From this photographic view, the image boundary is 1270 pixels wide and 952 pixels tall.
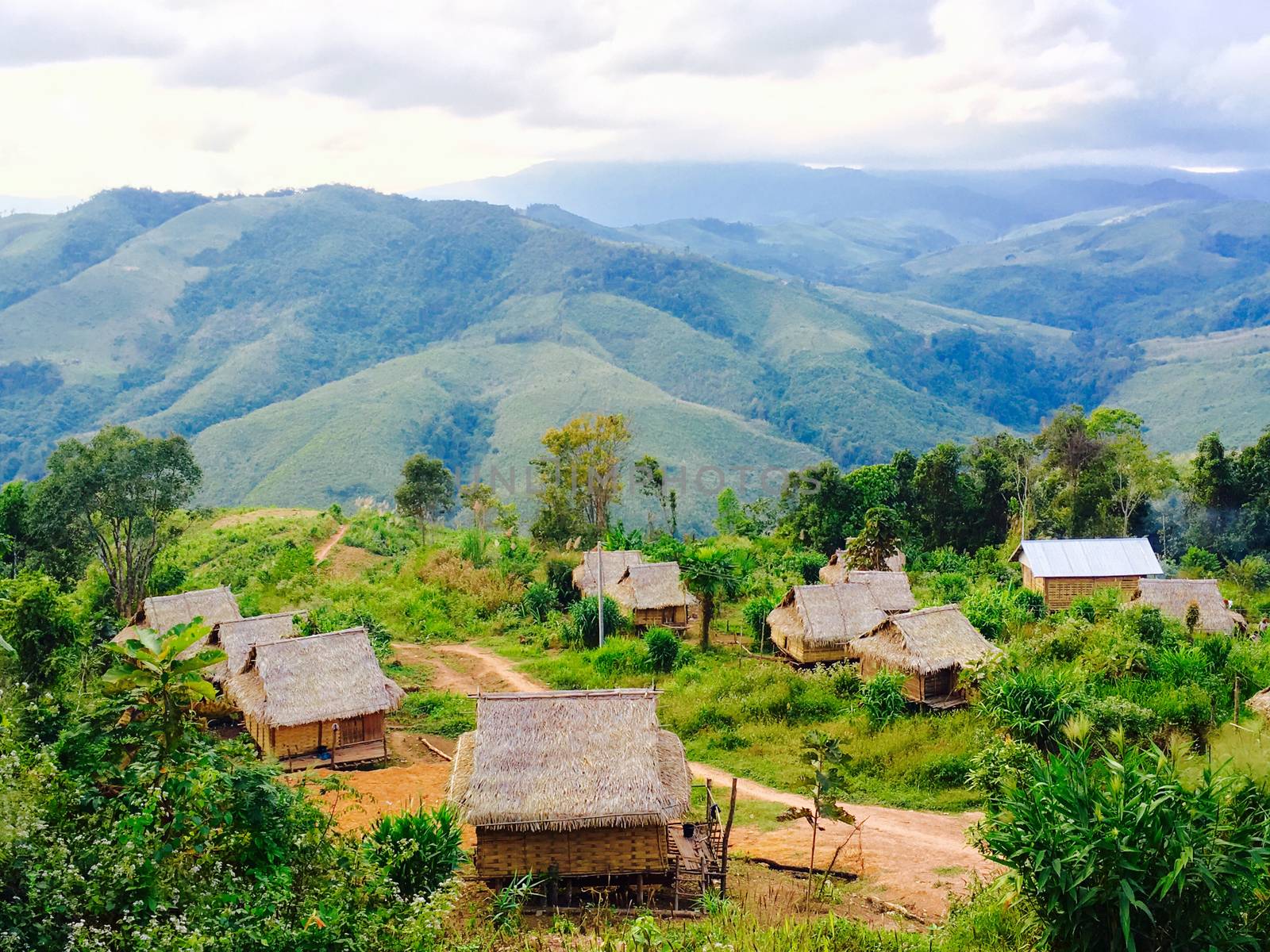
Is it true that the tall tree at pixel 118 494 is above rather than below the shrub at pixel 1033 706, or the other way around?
above

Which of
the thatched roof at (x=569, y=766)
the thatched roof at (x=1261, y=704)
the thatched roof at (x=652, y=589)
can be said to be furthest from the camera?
the thatched roof at (x=652, y=589)

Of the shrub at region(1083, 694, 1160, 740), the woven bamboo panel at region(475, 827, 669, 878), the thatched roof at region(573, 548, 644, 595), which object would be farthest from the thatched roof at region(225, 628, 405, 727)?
the shrub at region(1083, 694, 1160, 740)

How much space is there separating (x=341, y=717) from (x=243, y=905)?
10646 mm

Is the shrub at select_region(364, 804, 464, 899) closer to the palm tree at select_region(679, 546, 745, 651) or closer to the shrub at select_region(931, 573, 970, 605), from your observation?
the palm tree at select_region(679, 546, 745, 651)

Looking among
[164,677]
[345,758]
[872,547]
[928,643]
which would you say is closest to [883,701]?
[928,643]

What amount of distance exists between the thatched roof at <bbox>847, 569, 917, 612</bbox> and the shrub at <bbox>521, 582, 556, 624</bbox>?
30.2 ft

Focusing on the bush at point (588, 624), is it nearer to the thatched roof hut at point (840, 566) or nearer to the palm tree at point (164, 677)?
the thatched roof hut at point (840, 566)

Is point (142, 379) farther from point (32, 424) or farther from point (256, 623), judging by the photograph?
point (256, 623)

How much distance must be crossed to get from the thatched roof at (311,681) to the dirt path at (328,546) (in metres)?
16.4

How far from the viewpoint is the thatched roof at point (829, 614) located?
2441 cm

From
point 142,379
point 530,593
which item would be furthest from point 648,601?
point 142,379

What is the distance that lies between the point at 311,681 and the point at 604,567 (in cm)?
1358

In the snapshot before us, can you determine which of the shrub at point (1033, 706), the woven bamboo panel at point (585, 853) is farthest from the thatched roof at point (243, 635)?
the shrub at point (1033, 706)

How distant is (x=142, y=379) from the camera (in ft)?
379
